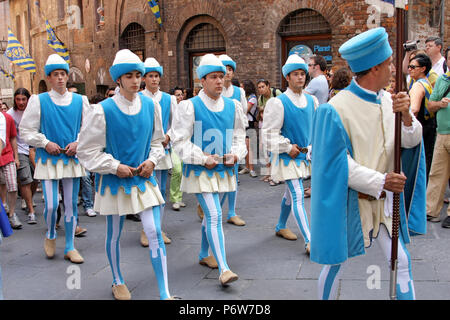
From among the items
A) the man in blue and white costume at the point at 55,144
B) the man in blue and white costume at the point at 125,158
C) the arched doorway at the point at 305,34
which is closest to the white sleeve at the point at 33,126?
the man in blue and white costume at the point at 55,144

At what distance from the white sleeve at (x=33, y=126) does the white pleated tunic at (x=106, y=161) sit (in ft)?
5.14

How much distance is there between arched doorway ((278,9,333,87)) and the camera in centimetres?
1265

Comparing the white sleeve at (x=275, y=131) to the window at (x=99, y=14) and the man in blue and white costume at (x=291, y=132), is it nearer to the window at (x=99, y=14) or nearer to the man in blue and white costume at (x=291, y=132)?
the man in blue and white costume at (x=291, y=132)

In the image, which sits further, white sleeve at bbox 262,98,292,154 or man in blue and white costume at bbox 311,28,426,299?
white sleeve at bbox 262,98,292,154

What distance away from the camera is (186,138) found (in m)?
4.73

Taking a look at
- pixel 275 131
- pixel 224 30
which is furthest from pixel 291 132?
pixel 224 30

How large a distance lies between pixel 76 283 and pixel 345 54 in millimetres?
3288

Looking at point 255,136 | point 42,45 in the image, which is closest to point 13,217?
point 255,136

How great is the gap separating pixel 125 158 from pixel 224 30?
37.3 ft

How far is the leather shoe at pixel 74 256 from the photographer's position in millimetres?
5245

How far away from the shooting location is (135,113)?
159 inches

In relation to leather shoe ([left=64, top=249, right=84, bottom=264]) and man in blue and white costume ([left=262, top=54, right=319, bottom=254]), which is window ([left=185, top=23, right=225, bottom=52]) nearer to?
man in blue and white costume ([left=262, top=54, right=319, bottom=254])

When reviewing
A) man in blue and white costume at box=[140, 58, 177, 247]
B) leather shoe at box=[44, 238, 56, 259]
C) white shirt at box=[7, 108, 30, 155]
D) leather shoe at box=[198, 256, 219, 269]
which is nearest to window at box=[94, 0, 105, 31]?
white shirt at box=[7, 108, 30, 155]

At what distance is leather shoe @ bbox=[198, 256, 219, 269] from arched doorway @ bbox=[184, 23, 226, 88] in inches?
432
